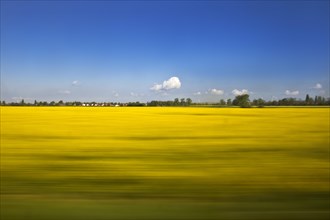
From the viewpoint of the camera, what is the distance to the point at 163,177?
584cm

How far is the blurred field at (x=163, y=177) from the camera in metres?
4.13

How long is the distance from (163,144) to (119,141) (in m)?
1.31

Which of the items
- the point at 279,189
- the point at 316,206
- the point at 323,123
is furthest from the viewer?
the point at 323,123

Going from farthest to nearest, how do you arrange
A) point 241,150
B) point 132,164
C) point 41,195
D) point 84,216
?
point 241,150
point 132,164
point 41,195
point 84,216

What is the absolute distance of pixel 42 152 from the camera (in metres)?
7.84

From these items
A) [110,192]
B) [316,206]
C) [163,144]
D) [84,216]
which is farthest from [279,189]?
[163,144]

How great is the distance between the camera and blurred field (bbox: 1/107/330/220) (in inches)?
163

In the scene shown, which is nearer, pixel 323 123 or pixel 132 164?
pixel 132 164

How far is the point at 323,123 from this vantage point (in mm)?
14188

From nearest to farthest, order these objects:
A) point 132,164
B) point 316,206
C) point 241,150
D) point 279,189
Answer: point 316,206, point 279,189, point 132,164, point 241,150

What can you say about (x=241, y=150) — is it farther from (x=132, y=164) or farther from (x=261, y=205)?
(x=261, y=205)

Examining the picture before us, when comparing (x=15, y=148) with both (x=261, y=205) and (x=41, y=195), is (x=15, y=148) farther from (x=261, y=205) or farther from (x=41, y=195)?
(x=261, y=205)

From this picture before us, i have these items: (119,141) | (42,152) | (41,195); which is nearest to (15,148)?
(42,152)

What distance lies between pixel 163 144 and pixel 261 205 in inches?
192
